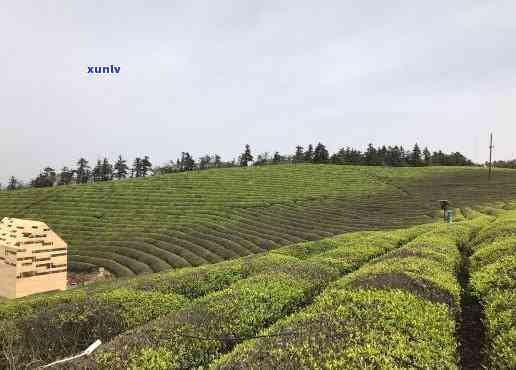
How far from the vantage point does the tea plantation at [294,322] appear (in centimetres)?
577

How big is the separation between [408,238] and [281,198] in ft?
103

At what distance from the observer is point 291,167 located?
76.8 m

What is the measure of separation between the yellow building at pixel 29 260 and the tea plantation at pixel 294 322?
1113 cm

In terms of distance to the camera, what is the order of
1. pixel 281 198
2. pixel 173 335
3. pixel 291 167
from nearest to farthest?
pixel 173 335
pixel 281 198
pixel 291 167

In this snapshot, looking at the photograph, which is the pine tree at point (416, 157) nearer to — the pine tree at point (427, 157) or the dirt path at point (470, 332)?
the pine tree at point (427, 157)

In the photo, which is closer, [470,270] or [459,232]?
[470,270]

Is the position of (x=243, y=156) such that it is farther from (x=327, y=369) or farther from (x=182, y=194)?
(x=327, y=369)

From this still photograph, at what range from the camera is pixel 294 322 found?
7.16 meters

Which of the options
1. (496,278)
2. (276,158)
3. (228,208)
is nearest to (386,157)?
(276,158)

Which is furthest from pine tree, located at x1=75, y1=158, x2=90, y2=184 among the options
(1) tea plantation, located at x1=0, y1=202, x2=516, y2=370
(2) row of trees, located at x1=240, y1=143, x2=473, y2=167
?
(1) tea plantation, located at x1=0, y1=202, x2=516, y2=370

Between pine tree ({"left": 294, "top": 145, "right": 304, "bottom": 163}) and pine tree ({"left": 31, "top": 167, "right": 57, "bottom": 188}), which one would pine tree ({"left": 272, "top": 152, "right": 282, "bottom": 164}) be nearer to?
pine tree ({"left": 294, "top": 145, "right": 304, "bottom": 163})

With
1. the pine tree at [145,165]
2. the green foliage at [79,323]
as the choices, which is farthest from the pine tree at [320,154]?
the green foliage at [79,323]

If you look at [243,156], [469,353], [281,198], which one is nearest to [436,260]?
[469,353]

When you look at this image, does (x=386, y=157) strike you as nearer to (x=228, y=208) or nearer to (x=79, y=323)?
(x=228, y=208)
